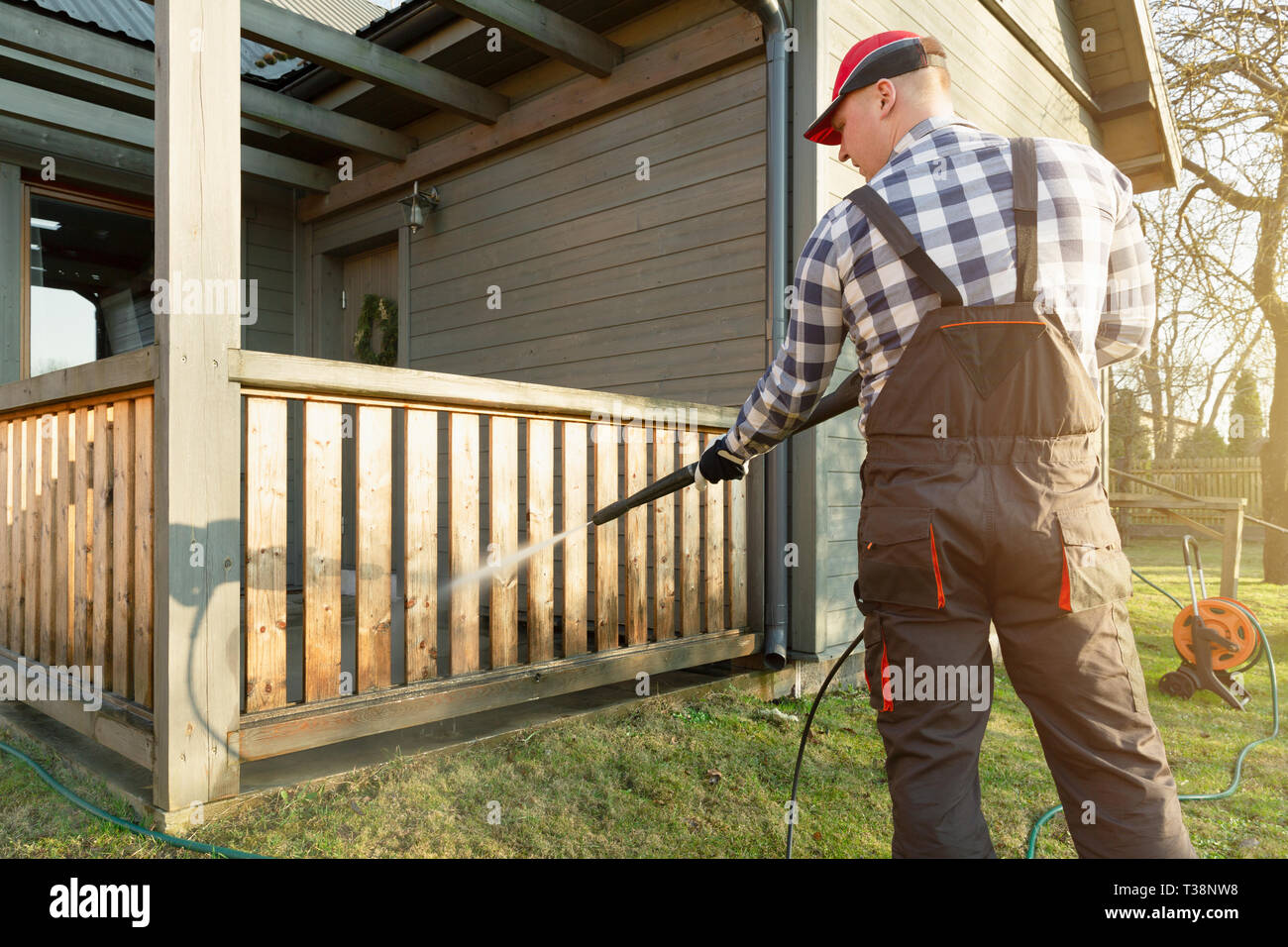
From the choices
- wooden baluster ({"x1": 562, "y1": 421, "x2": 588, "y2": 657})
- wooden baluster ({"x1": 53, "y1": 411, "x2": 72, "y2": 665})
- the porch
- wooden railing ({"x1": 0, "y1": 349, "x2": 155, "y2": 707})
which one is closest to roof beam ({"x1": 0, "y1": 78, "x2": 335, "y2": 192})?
wooden railing ({"x1": 0, "y1": 349, "x2": 155, "y2": 707})

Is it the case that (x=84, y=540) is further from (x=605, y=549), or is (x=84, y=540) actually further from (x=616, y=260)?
(x=616, y=260)

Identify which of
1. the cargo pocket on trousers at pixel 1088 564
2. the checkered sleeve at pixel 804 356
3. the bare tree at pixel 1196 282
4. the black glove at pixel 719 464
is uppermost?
the bare tree at pixel 1196 282

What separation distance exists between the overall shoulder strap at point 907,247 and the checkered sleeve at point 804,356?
0.28 ft

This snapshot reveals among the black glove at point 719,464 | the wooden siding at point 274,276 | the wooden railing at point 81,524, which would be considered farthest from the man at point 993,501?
the wooden siding at point 274,276

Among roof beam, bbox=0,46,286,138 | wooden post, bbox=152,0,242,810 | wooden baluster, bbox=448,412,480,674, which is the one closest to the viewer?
wooden post, bbox=152,0,242,810

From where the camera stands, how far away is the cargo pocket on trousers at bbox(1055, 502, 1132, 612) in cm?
143

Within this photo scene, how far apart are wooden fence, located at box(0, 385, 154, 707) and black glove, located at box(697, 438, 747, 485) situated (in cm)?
156

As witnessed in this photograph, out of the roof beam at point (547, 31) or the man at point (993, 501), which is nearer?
the man at point (993, 501)

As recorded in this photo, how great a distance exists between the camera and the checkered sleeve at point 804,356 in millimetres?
1700

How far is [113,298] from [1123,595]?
6630mm

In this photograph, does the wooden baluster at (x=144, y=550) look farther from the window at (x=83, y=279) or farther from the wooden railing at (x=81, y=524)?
the window at (x=83, y=279)

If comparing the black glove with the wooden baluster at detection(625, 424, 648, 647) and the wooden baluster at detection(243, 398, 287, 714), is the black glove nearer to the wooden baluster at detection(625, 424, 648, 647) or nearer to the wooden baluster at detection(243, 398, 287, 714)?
the wooden baluster at detection(243, 398, 287, 714)

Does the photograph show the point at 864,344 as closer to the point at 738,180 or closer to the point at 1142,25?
the point at 738,180
